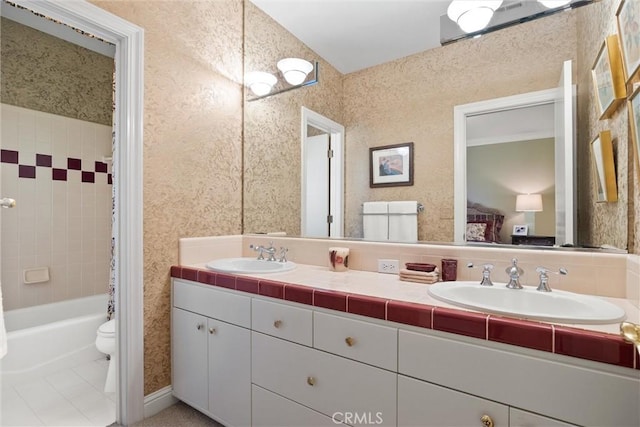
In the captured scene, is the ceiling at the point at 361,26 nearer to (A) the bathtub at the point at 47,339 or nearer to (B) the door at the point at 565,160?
(B) the door at the point at 565,160

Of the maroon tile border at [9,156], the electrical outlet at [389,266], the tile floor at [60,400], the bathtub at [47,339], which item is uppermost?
the maroon tile border at [9,156]

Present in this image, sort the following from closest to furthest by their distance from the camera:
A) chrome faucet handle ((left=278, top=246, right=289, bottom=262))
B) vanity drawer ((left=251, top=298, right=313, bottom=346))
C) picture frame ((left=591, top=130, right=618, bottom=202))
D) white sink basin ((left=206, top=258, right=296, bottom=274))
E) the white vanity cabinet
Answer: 1. picture frame ((left=591, top=130, right=618, bottom=202))
2. vanity drawer ((left=251, top=298, right=313, bottom=346))
3. the white vanity cabinet
4. white sink basin ((left=206, top=258, right=296, bottom=274))
5. chrome faucet handle ((left=278, top=246, right=289, bottom=262))

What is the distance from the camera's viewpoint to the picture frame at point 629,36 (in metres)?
0.89

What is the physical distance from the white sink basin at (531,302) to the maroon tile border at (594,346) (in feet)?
0.20

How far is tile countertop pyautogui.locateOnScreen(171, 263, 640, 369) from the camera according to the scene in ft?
2.45

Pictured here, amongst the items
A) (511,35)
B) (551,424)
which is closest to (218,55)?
(511,35)

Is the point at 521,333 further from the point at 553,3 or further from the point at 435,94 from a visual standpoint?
the point at 553,3

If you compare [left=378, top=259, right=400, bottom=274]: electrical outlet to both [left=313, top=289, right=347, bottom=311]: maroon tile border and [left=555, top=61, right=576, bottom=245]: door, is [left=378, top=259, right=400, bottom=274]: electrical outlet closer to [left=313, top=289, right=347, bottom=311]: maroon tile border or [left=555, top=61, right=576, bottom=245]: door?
[left=313, top=289, right=347, bottom=311]: maroon tile border

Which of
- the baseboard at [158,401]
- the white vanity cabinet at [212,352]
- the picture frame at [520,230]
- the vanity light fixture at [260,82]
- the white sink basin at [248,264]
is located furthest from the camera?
the vanity light fixture at [260,82]

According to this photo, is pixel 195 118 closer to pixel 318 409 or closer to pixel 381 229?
pixel 381 229

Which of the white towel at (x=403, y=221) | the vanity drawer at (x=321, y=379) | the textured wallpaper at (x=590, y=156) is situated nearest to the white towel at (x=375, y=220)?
the white towel at (x=403, y=221)

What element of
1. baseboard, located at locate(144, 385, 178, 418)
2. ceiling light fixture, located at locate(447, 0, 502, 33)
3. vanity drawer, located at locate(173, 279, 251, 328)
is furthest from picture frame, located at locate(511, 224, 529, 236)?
baseboard, located at locate(144, 385, 178, 418)

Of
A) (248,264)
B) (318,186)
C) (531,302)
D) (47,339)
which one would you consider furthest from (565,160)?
(47,339)

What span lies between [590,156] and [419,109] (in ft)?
2.42
